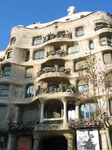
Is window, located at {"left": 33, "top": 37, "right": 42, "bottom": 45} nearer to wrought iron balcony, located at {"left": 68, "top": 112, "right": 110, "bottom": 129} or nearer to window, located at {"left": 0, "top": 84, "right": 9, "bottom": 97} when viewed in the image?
window, located at {"left": 0, "top": 84, "right": 9, "bottom": 97}

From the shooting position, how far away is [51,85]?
24625 millimetres

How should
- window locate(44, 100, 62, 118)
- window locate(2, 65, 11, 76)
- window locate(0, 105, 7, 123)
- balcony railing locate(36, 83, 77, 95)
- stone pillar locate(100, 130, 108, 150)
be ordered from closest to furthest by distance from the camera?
stone pillar locate(100, 130, 108, 150), balcony railing locate(36, 83, 77, 95), window locate(44, 100, 62, 118), window locate(0, 105, 7, 123), window locate(2, 65, 11, 76)

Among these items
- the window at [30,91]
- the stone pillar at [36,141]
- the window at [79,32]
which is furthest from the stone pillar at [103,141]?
the window at [79,32]

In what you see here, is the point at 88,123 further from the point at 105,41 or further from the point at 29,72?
the point at 29,72

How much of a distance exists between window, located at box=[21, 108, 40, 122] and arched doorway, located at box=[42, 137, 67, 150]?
3252mm

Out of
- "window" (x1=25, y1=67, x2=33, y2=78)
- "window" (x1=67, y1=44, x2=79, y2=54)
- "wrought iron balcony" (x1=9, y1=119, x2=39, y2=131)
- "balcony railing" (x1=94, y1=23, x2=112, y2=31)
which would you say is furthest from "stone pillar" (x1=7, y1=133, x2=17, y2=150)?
"balcony railing" (x1=94, y1=23, x2=112, y2=31)

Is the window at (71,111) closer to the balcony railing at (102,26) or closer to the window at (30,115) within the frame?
the window at (30,115)

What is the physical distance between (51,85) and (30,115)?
4830 millimetres

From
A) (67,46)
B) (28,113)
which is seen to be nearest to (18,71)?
(28,113)

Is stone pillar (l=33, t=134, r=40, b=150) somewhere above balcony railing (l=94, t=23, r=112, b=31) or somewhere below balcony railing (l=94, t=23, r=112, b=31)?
below

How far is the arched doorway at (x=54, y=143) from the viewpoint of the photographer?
23.0 metres

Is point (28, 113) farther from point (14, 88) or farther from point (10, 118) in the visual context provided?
point (14, 88)

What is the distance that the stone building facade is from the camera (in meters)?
20.5

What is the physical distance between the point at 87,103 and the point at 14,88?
33.9 ft
